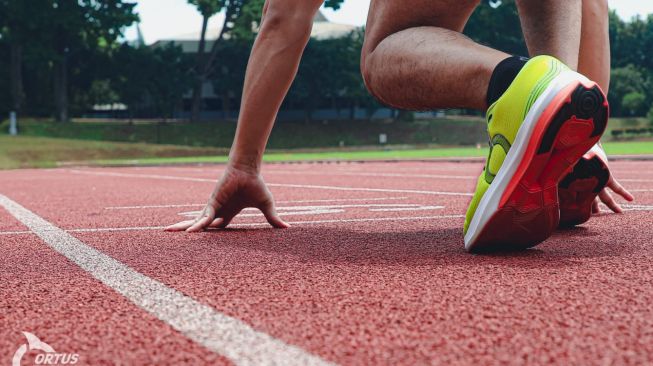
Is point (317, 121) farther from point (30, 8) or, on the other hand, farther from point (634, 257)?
point (634, 257)

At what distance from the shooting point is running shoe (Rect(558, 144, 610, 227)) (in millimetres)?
2748

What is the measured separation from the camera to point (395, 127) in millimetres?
52406

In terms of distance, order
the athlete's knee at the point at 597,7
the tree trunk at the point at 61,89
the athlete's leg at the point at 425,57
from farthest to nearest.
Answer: the tree trunk at the point at 61,89
the athlete's knee at the point at 597,7
the athlete's leg at the point at 425,57

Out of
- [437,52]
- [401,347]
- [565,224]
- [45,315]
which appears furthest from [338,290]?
[565,224]

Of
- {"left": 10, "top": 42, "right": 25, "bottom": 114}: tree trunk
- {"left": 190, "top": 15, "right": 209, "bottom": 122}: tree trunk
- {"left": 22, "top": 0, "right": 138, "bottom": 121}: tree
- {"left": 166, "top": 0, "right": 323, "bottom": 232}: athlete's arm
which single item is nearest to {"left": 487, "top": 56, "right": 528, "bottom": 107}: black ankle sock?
{"left": 166, "top": 0, "right": 323, "bottom": 232}: athlete's arm

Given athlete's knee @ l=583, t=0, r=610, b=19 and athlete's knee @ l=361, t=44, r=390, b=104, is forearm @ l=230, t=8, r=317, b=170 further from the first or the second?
athlete's knee @ l=583, t=0, r=610, b=19

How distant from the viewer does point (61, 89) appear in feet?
149

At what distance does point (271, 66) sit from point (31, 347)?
190cm

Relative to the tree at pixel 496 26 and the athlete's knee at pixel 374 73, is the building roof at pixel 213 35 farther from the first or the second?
the athlete's knee at pixel 374 73

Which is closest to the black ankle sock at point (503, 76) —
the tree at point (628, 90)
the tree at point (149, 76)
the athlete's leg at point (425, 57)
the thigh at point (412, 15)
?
the athlete's leg at point (425, 57)

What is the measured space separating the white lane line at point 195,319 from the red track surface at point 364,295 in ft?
0.09

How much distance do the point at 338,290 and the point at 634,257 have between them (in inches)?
39.7

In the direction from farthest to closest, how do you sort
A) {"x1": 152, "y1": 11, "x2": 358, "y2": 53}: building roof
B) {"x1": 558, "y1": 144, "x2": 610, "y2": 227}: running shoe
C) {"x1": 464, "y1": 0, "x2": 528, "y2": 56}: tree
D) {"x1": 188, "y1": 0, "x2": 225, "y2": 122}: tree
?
{"x1": 152, "y1": 11, "x2": 358, "y2": 53}: building roof, {"x1": 464, "y1": 0, "x2": 528, "y2": 56}: tree, {"x1": 188, "y1": 0, "x2": 225, "y2": 122}: tree, {"x1": 558, "y1": 144, "x2": 610, "y2": 227}: running shoe

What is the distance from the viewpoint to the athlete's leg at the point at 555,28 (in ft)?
9.92
